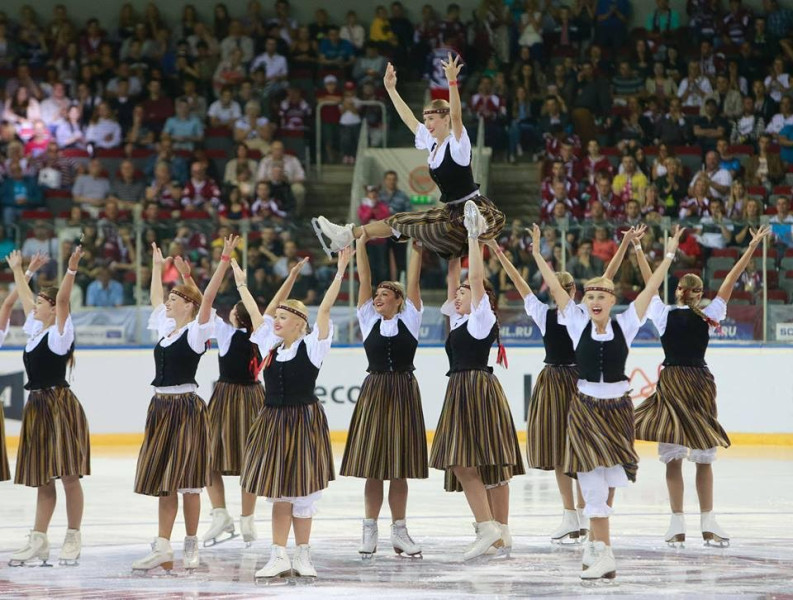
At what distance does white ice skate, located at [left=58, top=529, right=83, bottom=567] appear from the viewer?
8.38m

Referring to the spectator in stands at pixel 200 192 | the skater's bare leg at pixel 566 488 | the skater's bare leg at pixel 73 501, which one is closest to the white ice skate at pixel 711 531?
the skater's bare leg at pixel 566 488

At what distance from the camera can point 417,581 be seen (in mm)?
7789

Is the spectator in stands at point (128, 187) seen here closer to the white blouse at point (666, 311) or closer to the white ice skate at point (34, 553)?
the white ice skate at point (34, 553)

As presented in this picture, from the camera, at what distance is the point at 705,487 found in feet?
29.9

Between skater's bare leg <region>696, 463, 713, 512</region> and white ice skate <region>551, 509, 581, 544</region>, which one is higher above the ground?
skater's bare leg <region>696, 463, 713, 512</region>

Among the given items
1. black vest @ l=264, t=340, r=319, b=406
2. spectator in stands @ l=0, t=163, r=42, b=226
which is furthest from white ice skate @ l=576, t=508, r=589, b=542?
spectator in stands @ l=0, t=163, r=42, b=226

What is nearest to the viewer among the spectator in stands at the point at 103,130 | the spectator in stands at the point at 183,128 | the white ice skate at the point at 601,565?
the white ice skate at the point at 601,565

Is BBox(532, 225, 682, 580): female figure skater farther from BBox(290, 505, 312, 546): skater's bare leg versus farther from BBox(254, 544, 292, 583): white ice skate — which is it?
BBox(254, 544, 292, 583): white ice skate

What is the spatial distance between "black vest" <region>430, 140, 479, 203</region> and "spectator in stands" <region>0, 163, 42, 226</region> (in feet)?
35.2

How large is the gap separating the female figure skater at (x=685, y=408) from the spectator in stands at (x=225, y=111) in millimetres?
11090

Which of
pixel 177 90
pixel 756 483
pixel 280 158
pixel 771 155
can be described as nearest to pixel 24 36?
pixel 177 90

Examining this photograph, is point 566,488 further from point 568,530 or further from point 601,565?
point 601,565

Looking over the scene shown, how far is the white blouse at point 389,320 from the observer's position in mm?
8780

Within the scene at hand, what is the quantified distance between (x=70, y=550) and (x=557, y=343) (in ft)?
10.9
